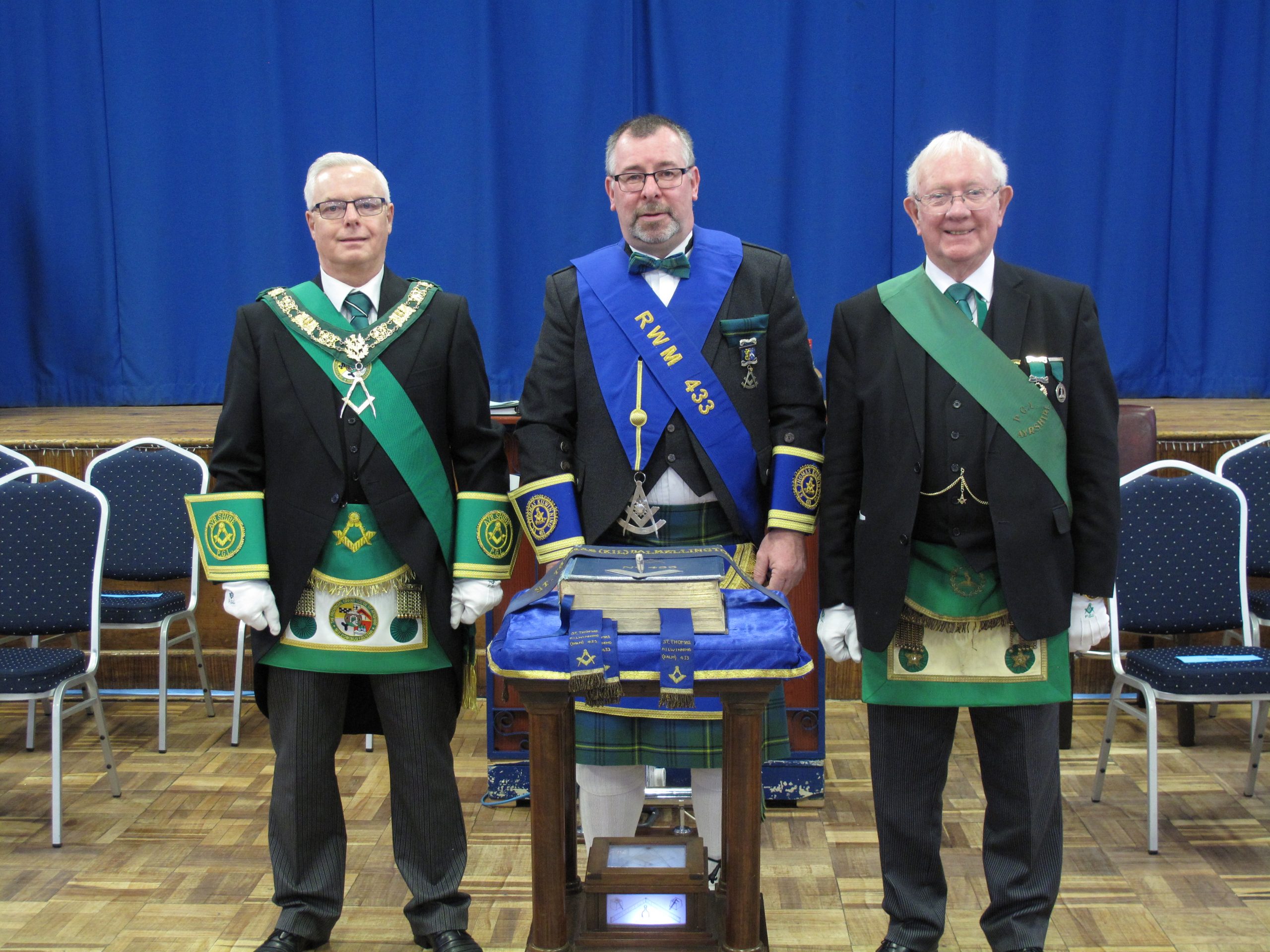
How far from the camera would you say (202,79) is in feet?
15.6

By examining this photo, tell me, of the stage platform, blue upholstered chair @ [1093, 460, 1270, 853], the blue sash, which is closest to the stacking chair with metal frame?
the stage platform

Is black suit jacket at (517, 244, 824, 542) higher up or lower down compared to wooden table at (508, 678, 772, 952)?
higher up

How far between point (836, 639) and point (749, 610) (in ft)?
1.42

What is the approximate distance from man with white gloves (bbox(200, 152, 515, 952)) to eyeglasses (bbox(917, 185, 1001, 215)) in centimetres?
86

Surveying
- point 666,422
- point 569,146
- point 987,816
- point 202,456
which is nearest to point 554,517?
point 666,422

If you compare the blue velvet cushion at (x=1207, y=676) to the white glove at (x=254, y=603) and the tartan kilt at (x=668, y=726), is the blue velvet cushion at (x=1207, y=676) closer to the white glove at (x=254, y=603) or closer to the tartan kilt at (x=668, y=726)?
the tartan kilt at (x=668, y=726)

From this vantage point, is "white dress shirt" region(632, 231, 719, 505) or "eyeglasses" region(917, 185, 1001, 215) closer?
"eyeglasses" region(917, 185, 1001, 215)

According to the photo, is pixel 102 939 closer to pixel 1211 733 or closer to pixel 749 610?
pixel 749 610

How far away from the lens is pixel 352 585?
209 cm

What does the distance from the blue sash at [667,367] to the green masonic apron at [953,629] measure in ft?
1.08

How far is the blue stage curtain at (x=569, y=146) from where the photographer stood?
183 inches

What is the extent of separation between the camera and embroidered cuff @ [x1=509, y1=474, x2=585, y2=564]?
2092 millimetres

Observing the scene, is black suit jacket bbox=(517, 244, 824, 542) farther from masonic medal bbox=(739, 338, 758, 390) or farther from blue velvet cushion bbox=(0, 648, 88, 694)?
blue velvet cushion bbox=(0, 648, 88, 694)

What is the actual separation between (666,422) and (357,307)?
593mm
